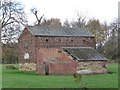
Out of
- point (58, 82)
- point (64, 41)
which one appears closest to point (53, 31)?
point (64, 41)

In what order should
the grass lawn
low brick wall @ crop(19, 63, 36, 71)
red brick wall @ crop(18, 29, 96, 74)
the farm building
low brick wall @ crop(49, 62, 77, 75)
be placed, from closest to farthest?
the grass lawn → low brick wall @ crop(49, 62, 77, 75) → red brick wall @ crop(18, 29, 96, 74) → the farm building → low brick wall @ crop(19, 63, 36, 71)

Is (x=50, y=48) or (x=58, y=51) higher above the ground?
(x=50, y=48)

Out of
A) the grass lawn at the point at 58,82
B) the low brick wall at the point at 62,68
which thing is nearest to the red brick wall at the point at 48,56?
the low brick wall at the point at 62,68

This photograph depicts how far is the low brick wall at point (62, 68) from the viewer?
46.0m

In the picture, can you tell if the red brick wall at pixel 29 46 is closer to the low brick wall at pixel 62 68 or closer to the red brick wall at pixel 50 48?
the red brick wall at pixel 50 48

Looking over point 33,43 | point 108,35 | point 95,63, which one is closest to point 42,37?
point 33,43

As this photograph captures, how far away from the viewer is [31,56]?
2088 inches

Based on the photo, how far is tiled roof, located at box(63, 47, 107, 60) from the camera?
156 feet

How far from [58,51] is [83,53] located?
3.61 meters

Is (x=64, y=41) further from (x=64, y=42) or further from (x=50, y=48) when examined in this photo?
(x=50, y=48)

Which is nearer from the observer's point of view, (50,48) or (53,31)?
(50,48)

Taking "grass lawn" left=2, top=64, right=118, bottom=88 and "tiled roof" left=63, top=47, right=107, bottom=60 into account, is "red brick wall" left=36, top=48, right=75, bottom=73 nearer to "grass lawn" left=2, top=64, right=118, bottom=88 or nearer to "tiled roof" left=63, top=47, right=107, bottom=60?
"tiled roof" left=63, top=47, right=107, bottom=60

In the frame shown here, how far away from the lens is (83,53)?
4928cm

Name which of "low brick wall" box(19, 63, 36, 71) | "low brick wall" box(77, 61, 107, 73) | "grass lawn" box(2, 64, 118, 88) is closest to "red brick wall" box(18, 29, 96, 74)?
"low brick wall" box(19, 63, 36, 71)
